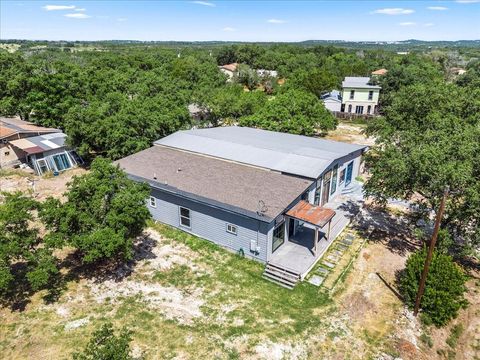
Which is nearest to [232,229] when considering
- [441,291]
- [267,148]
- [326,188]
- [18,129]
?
[267,148]

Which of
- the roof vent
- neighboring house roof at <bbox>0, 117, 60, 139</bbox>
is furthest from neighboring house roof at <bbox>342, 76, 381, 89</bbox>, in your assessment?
the roof vent

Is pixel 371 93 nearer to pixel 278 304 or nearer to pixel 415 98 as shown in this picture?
pixel 415 98

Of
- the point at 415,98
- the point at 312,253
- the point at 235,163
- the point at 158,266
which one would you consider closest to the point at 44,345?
the point at 158,266

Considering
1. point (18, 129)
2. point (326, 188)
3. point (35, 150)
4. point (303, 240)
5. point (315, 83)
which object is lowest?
point (303, 240)

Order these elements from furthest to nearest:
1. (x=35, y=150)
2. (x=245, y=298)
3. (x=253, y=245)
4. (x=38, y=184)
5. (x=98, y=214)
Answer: (x=35, y=150) < (x=38, y=184) < (x=253, y=245) < (x=98, y=214) < (x=245, y=298)

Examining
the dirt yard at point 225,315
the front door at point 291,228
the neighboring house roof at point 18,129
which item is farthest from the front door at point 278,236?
the neighboring house roof at point 18,129

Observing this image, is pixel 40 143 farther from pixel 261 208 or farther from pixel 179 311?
pixel 179 311
